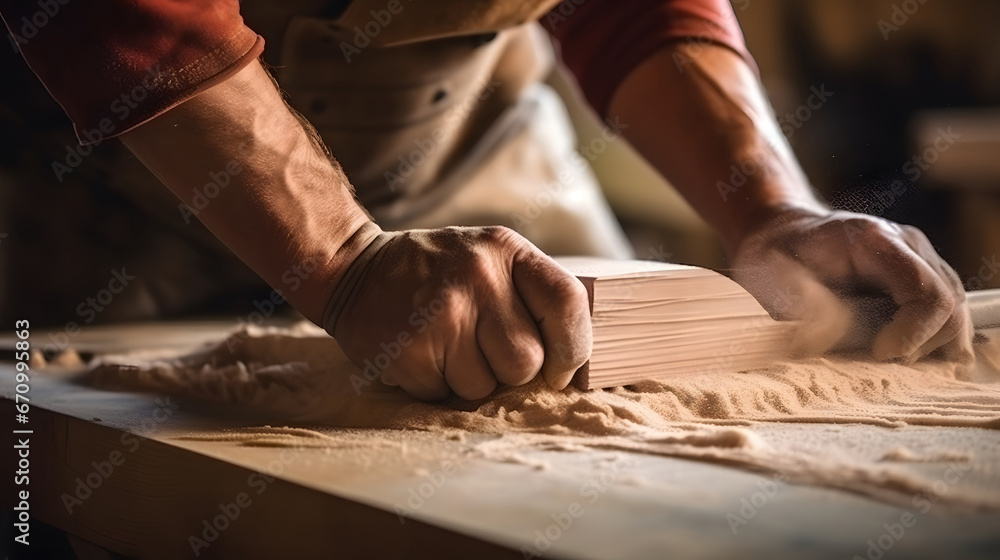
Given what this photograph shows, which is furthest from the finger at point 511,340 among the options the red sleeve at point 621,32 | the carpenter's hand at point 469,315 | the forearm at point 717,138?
the red sleeve at point 621,32

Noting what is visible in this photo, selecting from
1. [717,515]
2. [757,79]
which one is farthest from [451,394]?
[757,79]

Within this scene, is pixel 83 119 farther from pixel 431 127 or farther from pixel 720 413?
pixel 431 127

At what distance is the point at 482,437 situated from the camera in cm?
61

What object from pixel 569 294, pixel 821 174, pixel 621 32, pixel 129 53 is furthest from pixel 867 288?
pixel 129 53

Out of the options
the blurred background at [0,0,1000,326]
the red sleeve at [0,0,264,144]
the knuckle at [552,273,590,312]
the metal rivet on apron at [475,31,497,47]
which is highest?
the red sleeve at [0,0,264,144]

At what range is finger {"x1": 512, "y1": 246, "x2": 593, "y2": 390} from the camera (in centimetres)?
63

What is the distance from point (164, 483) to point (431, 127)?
3.04ft

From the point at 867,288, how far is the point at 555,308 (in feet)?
0.99

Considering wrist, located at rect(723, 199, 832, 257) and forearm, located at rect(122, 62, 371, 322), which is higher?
forearm, located at rect(122, 62, 371, 322)

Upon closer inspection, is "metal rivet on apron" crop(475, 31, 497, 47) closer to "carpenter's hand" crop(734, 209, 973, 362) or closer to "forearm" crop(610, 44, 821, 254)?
"forearm" crop(610, 44, 821, 254)

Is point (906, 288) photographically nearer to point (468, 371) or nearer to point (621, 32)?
point (468, 371)

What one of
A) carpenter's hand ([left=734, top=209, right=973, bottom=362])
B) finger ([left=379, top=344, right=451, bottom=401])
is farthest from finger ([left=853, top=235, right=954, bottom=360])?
finger ([left=379, top=344, right=451, bottom=401])

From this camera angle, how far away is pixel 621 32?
1107mm

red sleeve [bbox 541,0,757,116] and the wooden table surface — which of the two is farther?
red sleeve [bbox 541,0,757,116]
